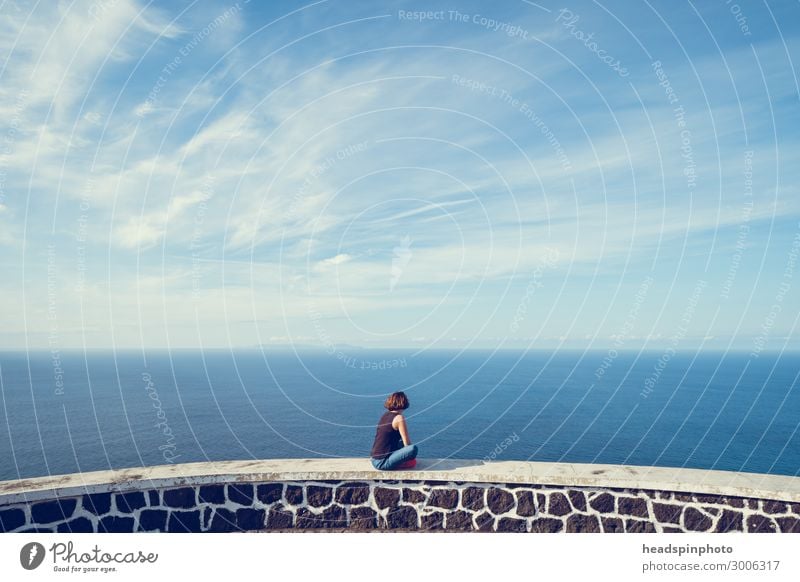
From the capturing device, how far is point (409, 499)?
21.3 feet

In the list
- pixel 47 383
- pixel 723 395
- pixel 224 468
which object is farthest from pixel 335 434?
pixel 47 383

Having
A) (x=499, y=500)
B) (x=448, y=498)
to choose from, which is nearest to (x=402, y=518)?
(x=448, y=498)

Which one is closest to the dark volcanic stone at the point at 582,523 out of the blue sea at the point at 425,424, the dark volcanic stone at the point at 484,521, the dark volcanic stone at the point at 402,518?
the dark volcanic stone at the point at 484,521

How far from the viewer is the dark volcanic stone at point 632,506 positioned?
614 centimetres

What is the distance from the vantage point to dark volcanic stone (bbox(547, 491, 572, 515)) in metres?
6.29

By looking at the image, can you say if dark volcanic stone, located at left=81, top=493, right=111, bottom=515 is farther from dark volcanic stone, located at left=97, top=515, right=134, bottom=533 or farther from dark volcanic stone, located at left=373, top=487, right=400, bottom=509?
dark volcanic stone, located at left=373, top=487, right=400, bottom=509

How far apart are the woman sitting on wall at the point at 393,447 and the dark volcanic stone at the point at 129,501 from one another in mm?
2939

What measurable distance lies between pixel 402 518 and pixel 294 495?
4.77 ft

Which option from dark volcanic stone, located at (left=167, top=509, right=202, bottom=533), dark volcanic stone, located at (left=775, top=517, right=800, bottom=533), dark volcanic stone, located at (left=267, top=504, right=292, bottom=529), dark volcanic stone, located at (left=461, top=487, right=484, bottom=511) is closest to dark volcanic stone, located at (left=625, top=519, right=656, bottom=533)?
dark volcanic stone, located at (left=775, top=517, right=800, bottom=533)

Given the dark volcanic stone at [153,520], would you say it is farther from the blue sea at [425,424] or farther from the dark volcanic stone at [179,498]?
the blue sea at [425,424]

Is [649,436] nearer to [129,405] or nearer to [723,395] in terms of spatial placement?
[723,395]

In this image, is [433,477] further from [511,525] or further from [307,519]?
[307,519]

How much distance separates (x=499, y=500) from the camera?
6.37 metres

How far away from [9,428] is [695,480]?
104m
